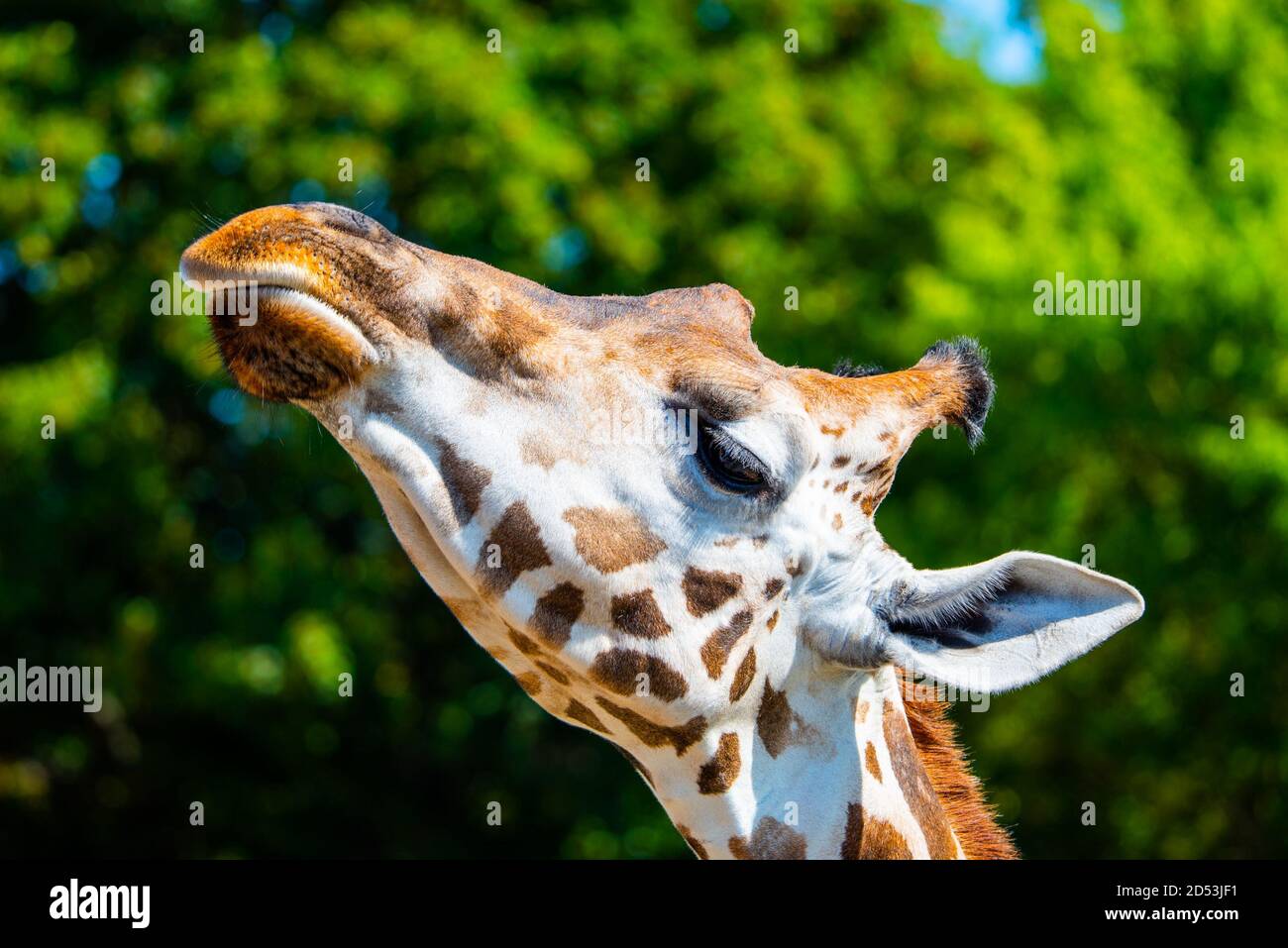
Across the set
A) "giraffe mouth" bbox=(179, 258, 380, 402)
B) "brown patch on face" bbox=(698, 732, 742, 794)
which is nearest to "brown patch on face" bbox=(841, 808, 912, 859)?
"brown patch on face" bbox=(698, 732, 742, 794)

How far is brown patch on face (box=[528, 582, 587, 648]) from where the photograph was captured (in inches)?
130

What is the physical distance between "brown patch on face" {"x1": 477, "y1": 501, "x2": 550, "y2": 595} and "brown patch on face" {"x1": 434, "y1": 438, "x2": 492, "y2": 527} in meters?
0.07

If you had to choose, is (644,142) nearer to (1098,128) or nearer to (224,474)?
(1098,128)

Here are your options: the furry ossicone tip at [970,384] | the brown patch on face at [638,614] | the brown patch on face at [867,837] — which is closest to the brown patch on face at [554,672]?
the brown patch on face at [638,614]

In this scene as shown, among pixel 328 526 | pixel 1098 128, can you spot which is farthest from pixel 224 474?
pixel 1098 128

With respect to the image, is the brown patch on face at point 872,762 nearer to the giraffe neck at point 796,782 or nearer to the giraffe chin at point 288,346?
the giraffe neck at point 796,782

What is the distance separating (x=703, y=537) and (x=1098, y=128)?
1416cm

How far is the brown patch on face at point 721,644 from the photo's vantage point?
3.37 meters

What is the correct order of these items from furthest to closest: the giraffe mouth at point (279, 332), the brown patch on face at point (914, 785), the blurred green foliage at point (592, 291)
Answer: the blurred green foliage at point (592, 291)
the brown patch on face at point (914, 785)
the giraffe mouth at point (279, 332)

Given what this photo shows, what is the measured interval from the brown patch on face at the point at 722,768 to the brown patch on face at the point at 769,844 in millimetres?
115

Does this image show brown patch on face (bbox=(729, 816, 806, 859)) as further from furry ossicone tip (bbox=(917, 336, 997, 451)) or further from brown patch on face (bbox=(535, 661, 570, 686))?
furry ossicone tip (bbox=(917, 336, 997, 451))

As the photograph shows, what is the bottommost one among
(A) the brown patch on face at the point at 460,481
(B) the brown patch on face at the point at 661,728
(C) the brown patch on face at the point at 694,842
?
(C) the brown patch on face at the point at 694,842
